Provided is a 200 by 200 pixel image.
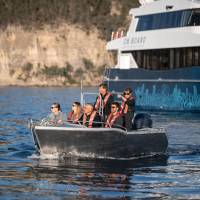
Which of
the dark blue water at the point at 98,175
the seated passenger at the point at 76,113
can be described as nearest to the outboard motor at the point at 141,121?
the dark blue water at the point at 98,175

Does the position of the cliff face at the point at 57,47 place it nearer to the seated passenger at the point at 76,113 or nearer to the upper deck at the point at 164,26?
the upper deck at the point at 164,26

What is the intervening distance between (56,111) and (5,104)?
111 feet

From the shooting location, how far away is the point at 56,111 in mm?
21438

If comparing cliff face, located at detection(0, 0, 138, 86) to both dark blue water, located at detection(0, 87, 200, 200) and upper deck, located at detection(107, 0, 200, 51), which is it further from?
dark blue water, located at detection(0, 87, 200, 200)

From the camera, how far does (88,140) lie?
2066 cm

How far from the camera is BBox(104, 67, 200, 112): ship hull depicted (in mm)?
39312

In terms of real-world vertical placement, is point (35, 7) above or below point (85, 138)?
above

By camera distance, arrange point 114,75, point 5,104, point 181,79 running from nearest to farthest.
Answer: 1. point 181,79
2. point 114,75
3. point 5,104

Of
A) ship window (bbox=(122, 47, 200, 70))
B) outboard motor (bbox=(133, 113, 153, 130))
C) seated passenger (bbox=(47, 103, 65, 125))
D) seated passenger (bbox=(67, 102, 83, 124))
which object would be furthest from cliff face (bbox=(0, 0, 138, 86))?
seated passenger (bbox=(47, 103, 65, 125))

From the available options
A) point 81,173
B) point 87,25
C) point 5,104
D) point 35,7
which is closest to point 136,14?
point 5,104

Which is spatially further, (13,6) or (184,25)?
(13,6)

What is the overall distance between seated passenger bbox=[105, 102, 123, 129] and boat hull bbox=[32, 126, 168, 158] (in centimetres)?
31

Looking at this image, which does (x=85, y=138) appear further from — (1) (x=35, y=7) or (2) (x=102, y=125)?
(1) (x=35, y=7)

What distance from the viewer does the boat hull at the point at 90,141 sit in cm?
2050
